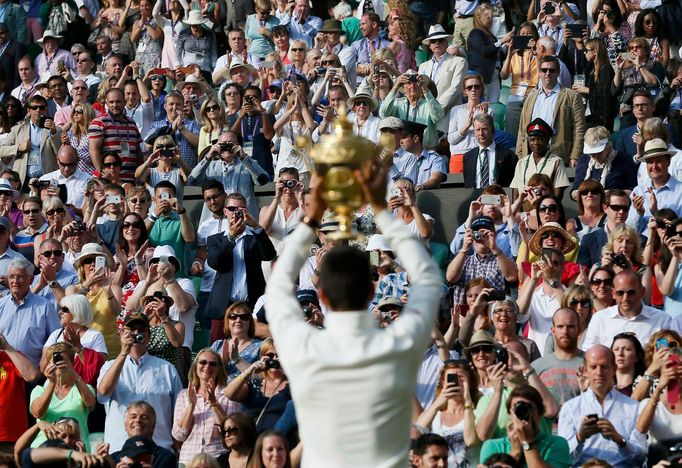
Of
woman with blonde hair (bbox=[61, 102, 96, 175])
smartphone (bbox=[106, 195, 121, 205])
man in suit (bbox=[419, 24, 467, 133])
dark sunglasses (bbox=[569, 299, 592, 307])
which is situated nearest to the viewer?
dark sunglasses (bbox=[569, 299, 592, 307])

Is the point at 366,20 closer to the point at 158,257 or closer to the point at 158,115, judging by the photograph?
the point at 158,115

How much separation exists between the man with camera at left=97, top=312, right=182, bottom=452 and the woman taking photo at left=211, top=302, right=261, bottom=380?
0.44 metres

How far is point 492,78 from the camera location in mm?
19969

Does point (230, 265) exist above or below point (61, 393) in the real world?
above

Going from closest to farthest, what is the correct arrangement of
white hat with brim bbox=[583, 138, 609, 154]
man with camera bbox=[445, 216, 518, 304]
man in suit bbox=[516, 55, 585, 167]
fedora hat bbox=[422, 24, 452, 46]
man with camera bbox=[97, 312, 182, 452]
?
man with camera bbox=[97, 312, 182, 452] → man with camera bbox=[445, 216, 518, 304] → white hat with brim bbox=[583, 138, 609, 154] → man in suit bbox=[516, 55, 585, 167] → fedora hat bbox=[422, 24, 452, 46]

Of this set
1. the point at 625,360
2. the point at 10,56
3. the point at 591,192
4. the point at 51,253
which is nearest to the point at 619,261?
the point at 625,360

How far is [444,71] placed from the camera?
19031 millimetres

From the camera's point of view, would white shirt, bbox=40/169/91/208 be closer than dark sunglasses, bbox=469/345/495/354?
No

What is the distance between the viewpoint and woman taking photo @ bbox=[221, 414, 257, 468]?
11.2m

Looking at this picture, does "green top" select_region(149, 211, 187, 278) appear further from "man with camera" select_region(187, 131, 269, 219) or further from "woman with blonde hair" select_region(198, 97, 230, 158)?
"woman with blonde hair" select_region(198, 97, 230, 158)

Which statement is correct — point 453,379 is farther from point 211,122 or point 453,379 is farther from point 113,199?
point 211,122

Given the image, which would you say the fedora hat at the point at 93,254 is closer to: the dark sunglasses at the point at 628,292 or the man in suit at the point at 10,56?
the dark sunglasses at the point at 628,292

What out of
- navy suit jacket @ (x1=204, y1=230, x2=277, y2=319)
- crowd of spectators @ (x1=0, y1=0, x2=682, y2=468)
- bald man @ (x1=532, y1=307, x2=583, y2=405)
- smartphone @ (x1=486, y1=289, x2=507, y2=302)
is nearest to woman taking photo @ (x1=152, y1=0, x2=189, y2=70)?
crowd of spectators @ (x1=0, y1=0, x2=682, y2=468)

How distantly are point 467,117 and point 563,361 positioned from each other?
19.6 feet
